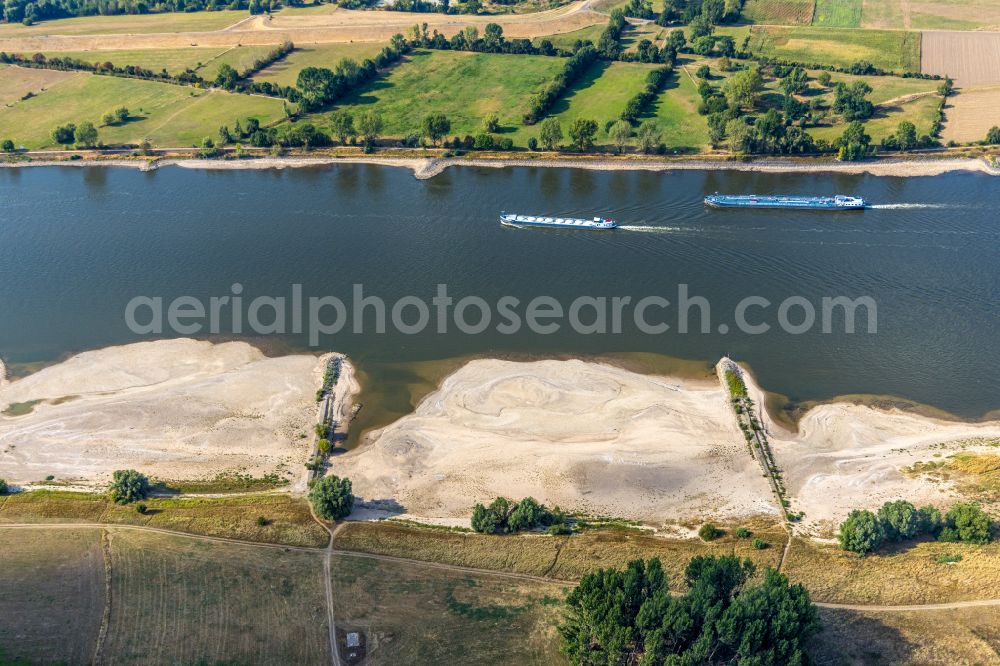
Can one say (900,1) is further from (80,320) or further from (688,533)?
(80,320)

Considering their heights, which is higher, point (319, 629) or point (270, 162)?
point (270, 162)

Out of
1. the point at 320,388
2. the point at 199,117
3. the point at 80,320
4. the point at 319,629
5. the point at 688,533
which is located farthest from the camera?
the point at 199,117

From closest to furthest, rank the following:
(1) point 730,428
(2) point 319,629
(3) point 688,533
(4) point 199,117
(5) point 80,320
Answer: (2) point 319,629
(3) point 688,533
(1) point 730,428
(5) point 80,320
(4) point 199,117

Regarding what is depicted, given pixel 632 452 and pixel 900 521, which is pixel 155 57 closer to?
pixel 632 452

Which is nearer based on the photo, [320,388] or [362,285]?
[320,388]

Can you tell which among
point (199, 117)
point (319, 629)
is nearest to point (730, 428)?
point (319, 629)

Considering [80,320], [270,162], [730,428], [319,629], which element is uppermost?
[270,162]

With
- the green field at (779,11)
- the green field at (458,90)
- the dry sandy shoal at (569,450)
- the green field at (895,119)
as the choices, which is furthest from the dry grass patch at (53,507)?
the green field at (779,11)

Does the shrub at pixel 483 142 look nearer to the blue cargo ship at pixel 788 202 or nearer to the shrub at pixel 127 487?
the blue cargo ship at pixel 788 202
